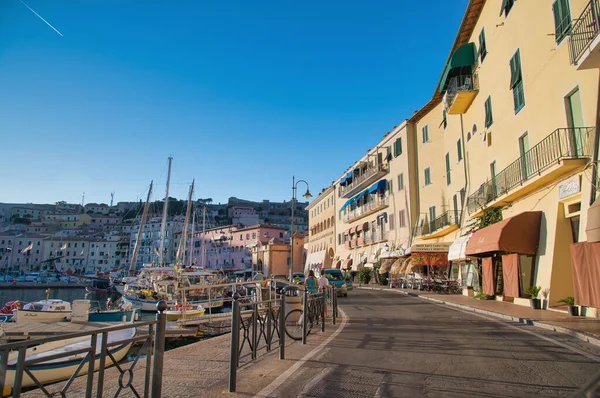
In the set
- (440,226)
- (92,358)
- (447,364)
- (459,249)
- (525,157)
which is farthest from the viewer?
(440,226)

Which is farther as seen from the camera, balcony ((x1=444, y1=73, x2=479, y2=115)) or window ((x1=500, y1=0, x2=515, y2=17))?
balcony ((x1=444, y1=73, x2=479, y2=115))

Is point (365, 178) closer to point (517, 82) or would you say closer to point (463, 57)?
point (463, 57)

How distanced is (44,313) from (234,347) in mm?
20436

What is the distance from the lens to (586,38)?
12078 millimetres

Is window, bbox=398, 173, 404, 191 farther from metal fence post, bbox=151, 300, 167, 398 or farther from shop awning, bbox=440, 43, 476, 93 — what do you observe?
metal fence post, bbox=151, 300, 167, 398

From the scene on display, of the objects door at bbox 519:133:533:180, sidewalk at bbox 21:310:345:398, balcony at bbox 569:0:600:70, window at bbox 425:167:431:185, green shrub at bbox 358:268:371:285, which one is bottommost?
sidewalk at bbox 21:310:345:398

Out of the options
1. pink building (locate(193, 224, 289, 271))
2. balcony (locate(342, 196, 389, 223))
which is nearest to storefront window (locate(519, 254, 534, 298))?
balcony (locate(342, 196, 389, 223))

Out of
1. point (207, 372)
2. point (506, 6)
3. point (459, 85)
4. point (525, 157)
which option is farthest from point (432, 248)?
point (207, 372)

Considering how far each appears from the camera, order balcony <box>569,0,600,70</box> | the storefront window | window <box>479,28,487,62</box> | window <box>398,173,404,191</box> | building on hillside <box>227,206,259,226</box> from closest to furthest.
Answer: balcony <box>569,0,600,70</box> → the storefront window → window <box>479,28,487,62</box> → window <box>398,173,404,191</box> → building on hillside <box>227,206,259,226</box>

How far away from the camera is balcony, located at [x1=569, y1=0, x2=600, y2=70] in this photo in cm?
1117

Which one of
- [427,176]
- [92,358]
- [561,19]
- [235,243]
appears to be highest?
[561,19]

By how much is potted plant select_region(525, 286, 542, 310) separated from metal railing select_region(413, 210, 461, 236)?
11.7m

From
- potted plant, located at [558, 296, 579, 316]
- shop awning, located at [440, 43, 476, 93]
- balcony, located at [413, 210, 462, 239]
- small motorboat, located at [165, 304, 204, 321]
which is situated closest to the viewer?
potted plant, located at [558, 296, 579, 316]

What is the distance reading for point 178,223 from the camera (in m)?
113
